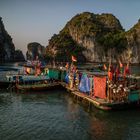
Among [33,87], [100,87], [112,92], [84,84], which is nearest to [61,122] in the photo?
[112,92]

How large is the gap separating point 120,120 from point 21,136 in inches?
533

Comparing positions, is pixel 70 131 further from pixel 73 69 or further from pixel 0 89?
pixel 0 89

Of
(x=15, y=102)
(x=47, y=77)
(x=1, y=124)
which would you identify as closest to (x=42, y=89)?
(x=47, y=77)

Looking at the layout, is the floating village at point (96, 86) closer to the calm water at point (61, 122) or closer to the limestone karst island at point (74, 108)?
the limestone karst island at point (74, 108)

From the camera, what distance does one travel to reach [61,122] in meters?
37.8

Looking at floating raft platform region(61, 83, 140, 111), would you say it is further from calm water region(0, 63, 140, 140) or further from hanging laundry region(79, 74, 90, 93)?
hanging laundry region(79, 74, 90, 93)

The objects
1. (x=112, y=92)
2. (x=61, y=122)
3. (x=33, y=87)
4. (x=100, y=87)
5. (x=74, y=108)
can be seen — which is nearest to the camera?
(x=61, y=122)

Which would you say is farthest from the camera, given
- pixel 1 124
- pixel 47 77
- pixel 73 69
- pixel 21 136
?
pixel 47 77

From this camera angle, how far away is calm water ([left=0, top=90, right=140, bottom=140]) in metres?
32.8

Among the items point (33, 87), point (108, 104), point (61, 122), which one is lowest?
point (61, 122)

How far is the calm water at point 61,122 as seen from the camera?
108 ft

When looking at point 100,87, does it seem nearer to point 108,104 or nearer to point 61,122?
point 108,104

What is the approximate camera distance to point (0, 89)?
209 ft

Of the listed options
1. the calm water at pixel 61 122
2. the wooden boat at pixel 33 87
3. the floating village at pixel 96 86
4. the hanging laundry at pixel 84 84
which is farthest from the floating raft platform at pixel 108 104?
the wooden boat at pixel 33 87
